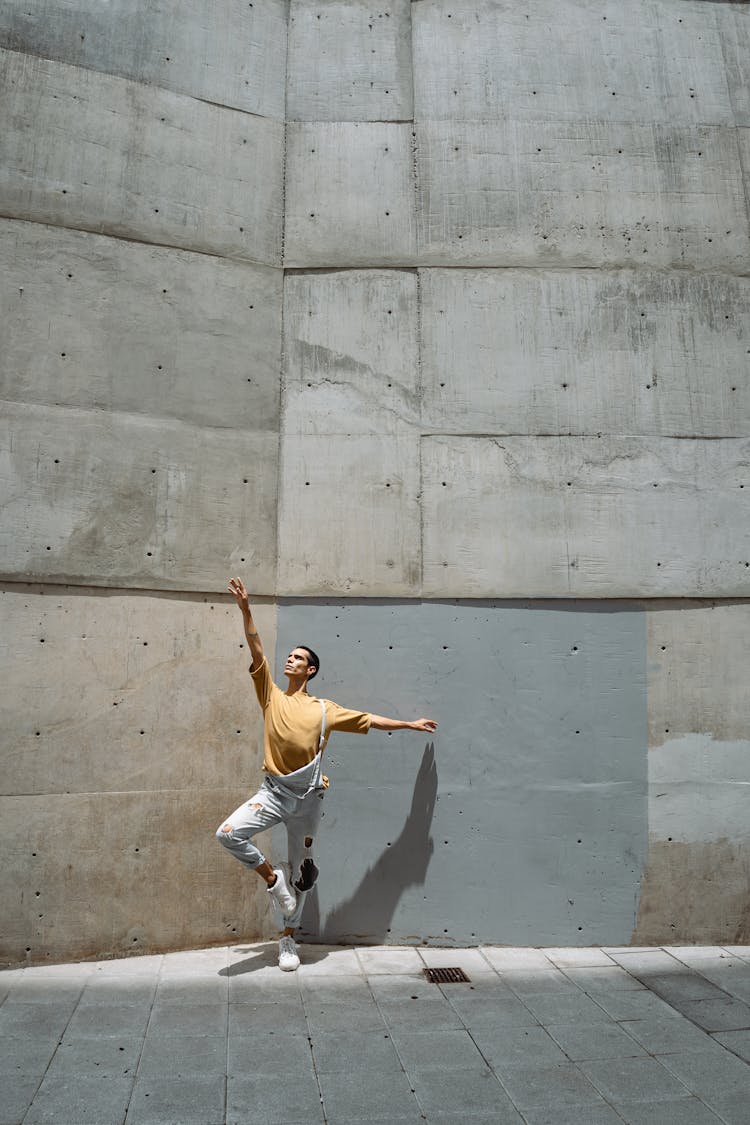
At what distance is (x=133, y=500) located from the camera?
585 cm

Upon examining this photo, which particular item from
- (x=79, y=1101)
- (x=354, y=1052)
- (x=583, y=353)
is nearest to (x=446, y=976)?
(x=354, y=1052)

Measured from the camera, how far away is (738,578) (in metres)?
6.19

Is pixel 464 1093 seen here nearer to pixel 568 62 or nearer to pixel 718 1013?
pixel 718 1013

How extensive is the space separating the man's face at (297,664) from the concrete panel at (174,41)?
4.09 meters

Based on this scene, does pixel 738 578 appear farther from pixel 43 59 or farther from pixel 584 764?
pixel 43 59

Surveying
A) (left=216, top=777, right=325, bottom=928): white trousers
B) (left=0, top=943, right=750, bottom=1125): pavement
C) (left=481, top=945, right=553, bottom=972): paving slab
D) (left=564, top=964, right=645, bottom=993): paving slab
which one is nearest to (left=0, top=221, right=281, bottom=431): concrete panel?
(left=216, top=777, right=325, bottom=928): white trousers

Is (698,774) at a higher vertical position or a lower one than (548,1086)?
higher

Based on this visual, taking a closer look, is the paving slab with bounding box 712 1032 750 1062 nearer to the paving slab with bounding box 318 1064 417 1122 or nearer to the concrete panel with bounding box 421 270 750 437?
the paving slab with bounding box 318 1064 417 1122

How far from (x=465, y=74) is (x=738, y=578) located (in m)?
4.33

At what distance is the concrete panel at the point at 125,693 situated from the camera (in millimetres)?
5508

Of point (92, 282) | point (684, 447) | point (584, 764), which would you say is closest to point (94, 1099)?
point (584, 764)

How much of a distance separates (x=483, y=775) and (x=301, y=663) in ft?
4.89

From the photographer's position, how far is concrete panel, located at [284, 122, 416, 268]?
6.45m

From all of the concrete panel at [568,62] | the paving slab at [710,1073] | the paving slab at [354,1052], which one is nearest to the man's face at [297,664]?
the paving slab at [354,1052]
